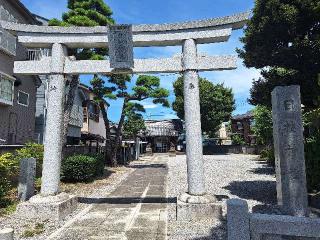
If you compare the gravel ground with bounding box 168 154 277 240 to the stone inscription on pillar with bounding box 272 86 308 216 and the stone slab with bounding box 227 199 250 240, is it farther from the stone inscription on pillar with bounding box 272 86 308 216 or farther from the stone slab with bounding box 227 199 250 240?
the stone slab with bounding box 227 199 250 240

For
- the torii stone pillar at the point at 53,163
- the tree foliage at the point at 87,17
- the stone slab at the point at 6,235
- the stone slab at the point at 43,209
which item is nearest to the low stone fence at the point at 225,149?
the tree foliage at the point at 87,17

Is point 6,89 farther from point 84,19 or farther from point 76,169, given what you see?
point 76,169

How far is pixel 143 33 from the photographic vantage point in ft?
31.3

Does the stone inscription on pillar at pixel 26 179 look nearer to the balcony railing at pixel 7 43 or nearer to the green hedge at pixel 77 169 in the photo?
the green hedge at pixel 77 169

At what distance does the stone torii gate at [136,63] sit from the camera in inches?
355

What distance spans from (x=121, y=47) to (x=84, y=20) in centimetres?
1131

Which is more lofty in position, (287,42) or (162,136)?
(287,42)

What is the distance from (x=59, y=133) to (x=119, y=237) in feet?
12.7

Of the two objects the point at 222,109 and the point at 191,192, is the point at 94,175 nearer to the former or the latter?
the point at 191,192

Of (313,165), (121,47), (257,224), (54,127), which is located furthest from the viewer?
(313,165)

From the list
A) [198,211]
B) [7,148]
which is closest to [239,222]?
[198,211]

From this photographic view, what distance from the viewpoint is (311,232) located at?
3881mm

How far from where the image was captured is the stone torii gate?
9.02 m

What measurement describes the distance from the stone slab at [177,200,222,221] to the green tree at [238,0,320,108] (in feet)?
26.6
